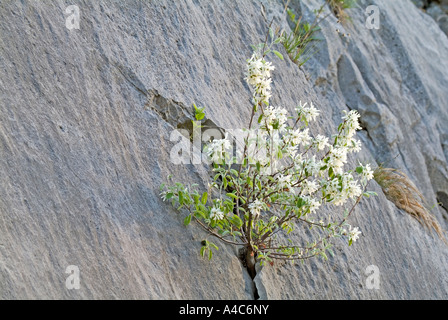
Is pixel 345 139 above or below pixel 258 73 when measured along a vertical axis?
below

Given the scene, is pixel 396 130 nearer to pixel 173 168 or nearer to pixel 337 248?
pixel 337 248

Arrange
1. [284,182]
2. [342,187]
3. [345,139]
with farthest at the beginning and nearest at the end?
[345,139] → [284,182] → [342,187]

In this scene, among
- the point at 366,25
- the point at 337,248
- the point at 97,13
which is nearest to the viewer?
the point at 97,13

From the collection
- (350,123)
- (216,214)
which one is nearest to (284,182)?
(216,214)

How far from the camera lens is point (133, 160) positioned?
325 centimetres

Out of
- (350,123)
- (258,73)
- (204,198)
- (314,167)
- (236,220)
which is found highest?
(258,73)

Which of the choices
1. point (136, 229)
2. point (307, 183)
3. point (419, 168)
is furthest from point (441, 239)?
point (136, 229)

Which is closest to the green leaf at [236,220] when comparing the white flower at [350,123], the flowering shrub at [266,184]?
the flowering shrub at [266,184]

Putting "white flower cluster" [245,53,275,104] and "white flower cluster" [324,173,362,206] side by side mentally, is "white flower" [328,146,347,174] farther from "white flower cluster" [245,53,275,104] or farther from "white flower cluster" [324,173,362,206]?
"white flower cluster" [245,53,275,104]

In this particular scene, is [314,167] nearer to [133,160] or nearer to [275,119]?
[275,119]

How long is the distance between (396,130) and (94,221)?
3581 mm

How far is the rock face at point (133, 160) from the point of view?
276 centimetres

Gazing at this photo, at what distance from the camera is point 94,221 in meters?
2.90

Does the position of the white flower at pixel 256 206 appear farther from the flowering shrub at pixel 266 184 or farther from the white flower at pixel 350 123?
the white flower at pixel 350 123
